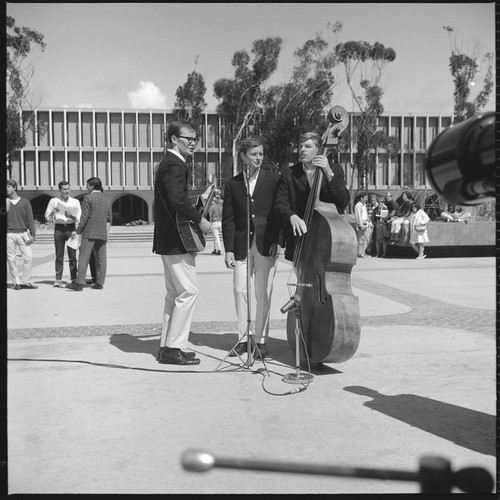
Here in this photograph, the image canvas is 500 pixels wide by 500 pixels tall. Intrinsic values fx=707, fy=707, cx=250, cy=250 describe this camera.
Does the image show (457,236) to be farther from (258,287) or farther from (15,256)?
(258,287)

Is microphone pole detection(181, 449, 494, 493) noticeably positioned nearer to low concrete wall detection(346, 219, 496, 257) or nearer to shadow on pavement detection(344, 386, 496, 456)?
shadow on pavement detection(344, 386, 496, 456)


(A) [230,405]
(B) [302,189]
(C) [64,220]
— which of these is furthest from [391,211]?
(A) [230,405]

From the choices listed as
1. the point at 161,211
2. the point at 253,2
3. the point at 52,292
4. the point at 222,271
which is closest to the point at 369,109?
the point at 222,271

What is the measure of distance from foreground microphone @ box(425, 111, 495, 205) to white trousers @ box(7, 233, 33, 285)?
11.6 m

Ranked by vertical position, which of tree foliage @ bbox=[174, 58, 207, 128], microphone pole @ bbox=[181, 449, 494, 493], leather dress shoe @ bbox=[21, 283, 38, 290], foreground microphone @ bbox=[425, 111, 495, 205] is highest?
Result: tree foliage @ bbox=[174, 58, 207, 128]

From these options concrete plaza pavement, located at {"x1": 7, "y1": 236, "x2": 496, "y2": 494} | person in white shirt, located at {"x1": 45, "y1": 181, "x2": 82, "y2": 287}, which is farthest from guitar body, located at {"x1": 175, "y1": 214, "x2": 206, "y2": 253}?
person in white shirt, located at {"x1": 45, "y1": 181, "x2": 82, "y2": 287}

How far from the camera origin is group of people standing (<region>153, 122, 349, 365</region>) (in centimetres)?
594

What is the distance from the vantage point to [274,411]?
4426mm

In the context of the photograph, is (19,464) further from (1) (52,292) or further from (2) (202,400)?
(1) (52,292)

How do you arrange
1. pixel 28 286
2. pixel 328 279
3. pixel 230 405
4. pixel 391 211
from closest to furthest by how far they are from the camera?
1. pixel 230 405
2. pixel 328 279
3. pixel 28 286
4. pixel 391 211

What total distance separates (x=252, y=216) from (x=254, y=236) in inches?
7.1

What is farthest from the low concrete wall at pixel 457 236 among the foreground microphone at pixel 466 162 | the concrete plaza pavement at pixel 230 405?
the foreground microphone at pixel 466 162

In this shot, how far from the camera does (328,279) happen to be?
5.27 metres

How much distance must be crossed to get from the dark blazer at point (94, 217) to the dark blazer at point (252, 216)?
20.3ft
